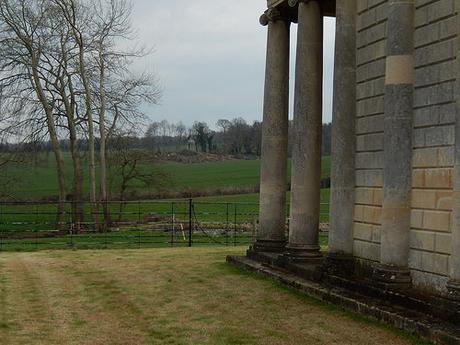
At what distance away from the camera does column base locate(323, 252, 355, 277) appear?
12094 millimetres

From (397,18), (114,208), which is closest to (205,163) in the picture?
(114,208)

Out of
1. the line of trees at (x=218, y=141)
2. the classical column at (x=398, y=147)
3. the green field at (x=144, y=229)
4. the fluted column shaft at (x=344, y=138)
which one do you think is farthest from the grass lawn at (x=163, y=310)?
the line of trees at (x=218, y=141)

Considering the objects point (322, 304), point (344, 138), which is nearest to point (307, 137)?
point (344, 138)

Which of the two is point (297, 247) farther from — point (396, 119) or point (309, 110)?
point (396, 119)

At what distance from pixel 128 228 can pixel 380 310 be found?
26.1 metres

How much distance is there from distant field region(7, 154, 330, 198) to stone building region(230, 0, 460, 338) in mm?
26159

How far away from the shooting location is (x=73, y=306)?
36.8ft

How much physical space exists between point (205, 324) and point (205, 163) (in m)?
75.6

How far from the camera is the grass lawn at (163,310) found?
8.94m

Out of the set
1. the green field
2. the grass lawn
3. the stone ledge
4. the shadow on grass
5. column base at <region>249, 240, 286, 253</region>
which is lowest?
the green field

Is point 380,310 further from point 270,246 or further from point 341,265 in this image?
point 270,246

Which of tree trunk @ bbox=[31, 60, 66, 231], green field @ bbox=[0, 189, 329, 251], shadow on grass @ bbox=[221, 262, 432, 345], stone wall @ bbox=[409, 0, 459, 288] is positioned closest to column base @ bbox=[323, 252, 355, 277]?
shadow on grass @ bbox=[221, 262, 432, 345]

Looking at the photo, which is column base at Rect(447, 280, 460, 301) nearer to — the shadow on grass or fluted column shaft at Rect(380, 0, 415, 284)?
the shadow on grass

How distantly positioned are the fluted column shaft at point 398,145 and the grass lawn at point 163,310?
4.15 ft
